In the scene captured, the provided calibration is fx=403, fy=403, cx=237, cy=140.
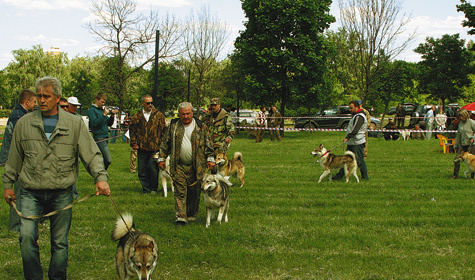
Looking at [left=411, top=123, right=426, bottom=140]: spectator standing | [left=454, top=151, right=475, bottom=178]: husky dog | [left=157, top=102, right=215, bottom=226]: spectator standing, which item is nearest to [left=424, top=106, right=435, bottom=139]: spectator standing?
[left=411, top=123, right=426, bottom=140]: spectator standing

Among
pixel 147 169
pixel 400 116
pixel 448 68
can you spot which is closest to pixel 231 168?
pixel 147 169

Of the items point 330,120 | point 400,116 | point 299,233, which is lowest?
point 299,233

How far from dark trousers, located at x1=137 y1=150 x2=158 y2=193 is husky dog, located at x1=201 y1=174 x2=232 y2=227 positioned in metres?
2.54

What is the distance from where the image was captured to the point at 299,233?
19.9 feet

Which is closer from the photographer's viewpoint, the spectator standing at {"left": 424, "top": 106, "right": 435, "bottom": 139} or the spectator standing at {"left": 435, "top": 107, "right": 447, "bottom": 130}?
the spectator standing at {"left": 435, "top": 107, "right": 447, "bottom": 130}

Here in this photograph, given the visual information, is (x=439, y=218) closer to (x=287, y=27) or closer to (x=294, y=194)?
(x=294, y=194)

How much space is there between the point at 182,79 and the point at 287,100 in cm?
1364

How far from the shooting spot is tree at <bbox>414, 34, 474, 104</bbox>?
138 ft

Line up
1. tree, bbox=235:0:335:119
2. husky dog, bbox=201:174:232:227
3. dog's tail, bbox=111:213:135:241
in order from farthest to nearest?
tree, bbox=235:0:335:119 → husky dog, bbox=201:174:232:227 → dog's tail, bbox=111:213:135:241

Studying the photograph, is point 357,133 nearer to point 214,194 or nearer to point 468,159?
point 468,159

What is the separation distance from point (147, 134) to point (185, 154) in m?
2.47

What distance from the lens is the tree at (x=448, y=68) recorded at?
4219cm

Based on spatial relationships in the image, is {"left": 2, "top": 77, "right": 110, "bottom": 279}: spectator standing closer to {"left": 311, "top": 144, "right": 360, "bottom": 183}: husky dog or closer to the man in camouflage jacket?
the man in camouflage jacket

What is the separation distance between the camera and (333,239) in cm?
580
